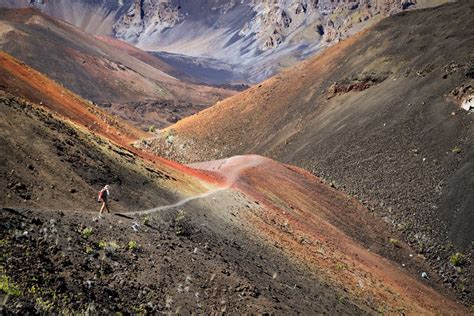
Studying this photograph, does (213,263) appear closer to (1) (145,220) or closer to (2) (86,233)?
(1) (145,220)

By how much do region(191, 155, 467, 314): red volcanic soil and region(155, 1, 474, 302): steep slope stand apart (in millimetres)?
1716

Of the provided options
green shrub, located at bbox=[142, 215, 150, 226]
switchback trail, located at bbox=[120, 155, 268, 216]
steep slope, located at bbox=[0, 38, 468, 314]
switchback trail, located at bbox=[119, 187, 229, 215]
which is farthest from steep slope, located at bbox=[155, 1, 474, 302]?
green shrub, located at bbox=[142, 215, 150, 226]

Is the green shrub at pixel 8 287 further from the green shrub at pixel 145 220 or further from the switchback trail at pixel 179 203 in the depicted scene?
the switchback trail at pixel 179 203

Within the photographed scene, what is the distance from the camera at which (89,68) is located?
138875mm

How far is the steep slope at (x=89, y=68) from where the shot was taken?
400 feet

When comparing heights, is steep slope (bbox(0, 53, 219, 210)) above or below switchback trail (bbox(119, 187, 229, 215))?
above

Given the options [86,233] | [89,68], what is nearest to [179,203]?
[86,233]

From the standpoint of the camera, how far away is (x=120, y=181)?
66.3ft

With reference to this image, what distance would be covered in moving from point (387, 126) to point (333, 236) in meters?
17.8

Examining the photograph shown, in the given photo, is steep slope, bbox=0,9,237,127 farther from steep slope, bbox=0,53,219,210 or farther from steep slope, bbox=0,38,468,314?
steep slope, bbox=0,53,219,210

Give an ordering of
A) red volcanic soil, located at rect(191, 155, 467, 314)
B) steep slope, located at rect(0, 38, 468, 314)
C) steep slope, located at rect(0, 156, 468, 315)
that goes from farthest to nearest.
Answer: red volcanic soil, located at rect(191, 155, 467, 314) < steep slope, located at rect(0, 38, 468, 314) < steep slope, located at rect(0, 156, 468, 315)

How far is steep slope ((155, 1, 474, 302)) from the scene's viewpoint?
34.4 meters

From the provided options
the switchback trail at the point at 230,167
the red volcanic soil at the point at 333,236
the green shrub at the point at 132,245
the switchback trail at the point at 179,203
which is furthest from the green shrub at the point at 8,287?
the red volcanic soil at the point at 333,236

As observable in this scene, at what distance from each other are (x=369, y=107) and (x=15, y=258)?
41.8 m
